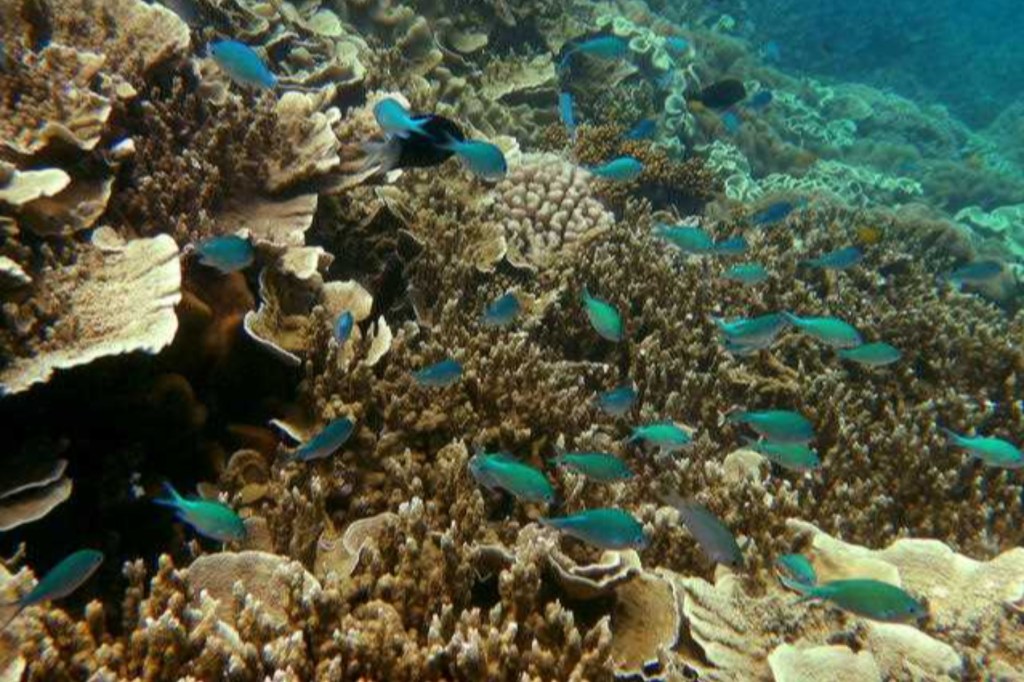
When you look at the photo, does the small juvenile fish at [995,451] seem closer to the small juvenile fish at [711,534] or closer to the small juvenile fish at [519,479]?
the small juvenile fish at [711,534]

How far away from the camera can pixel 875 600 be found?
301 cm

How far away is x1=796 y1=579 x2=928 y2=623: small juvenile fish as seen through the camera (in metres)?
2.99

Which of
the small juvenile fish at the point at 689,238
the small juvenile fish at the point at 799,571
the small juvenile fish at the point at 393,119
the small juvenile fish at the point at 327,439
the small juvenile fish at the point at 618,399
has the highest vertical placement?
the small juvenile fish at the point at 393,119

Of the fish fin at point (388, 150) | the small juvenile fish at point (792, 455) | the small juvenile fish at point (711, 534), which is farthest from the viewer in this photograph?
the small juvenile fish at point (792, 455)

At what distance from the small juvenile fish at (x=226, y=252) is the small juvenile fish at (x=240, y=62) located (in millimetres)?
1592

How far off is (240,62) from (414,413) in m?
2.47

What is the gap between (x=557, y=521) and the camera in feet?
10.3

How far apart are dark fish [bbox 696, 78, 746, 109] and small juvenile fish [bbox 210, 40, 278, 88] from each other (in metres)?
7.16

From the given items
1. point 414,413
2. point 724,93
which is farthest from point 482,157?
point 724,93

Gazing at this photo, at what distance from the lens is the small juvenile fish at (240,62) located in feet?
14.9

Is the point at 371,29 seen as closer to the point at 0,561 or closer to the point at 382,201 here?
the point at 382,201

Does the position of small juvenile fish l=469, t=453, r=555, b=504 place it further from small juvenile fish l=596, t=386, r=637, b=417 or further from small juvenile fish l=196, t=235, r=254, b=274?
small juvenile fish l=196, t=235, r=254, b=274

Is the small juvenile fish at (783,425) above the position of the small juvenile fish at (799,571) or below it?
above

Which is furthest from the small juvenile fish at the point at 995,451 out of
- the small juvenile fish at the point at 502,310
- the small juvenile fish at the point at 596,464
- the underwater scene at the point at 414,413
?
the small juvenile fish at the point at 502,310
